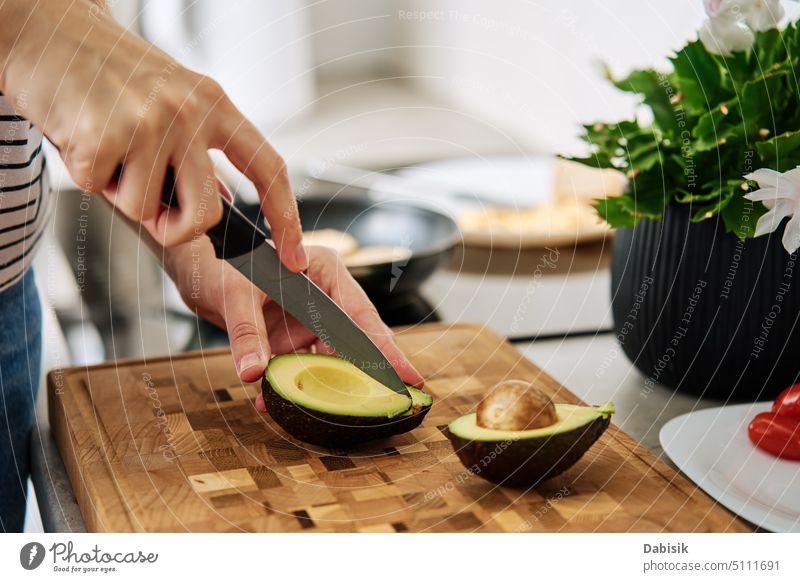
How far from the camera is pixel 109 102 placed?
0.52 metres

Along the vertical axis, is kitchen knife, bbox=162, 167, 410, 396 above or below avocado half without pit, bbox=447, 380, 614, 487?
above

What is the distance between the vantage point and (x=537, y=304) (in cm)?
108

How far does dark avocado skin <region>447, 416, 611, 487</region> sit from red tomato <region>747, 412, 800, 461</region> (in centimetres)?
15

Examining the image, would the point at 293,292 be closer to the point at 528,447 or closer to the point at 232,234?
the point at 232,234

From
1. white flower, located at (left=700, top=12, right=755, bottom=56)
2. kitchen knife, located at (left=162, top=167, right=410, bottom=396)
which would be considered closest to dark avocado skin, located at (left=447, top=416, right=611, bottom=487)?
kitchen knife, located at (left=162, top=167, right=410, bottom=396)

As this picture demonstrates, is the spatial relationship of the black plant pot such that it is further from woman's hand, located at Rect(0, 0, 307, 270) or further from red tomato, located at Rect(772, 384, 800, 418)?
woman's hand, located at Rect(0, 0, 307, 270)

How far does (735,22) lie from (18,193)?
0.60 metres

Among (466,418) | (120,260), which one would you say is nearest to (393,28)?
(120,260)

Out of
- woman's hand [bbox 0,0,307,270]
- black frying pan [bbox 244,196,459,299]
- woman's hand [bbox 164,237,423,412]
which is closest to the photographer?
woman's hand [bbox 0,0,307,270]

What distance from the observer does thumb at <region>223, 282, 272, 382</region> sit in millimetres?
726

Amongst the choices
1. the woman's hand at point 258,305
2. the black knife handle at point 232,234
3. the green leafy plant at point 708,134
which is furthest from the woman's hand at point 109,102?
the green leafy plant at point 708,134

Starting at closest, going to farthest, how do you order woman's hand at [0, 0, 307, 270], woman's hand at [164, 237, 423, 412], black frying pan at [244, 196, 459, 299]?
woman's hand at [0, 0, 307, 270]
woman's hand at [164, 237, 423, 412]
black frying pan at [244, 196, 459, 299]

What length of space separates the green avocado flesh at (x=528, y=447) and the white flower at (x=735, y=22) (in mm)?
338
